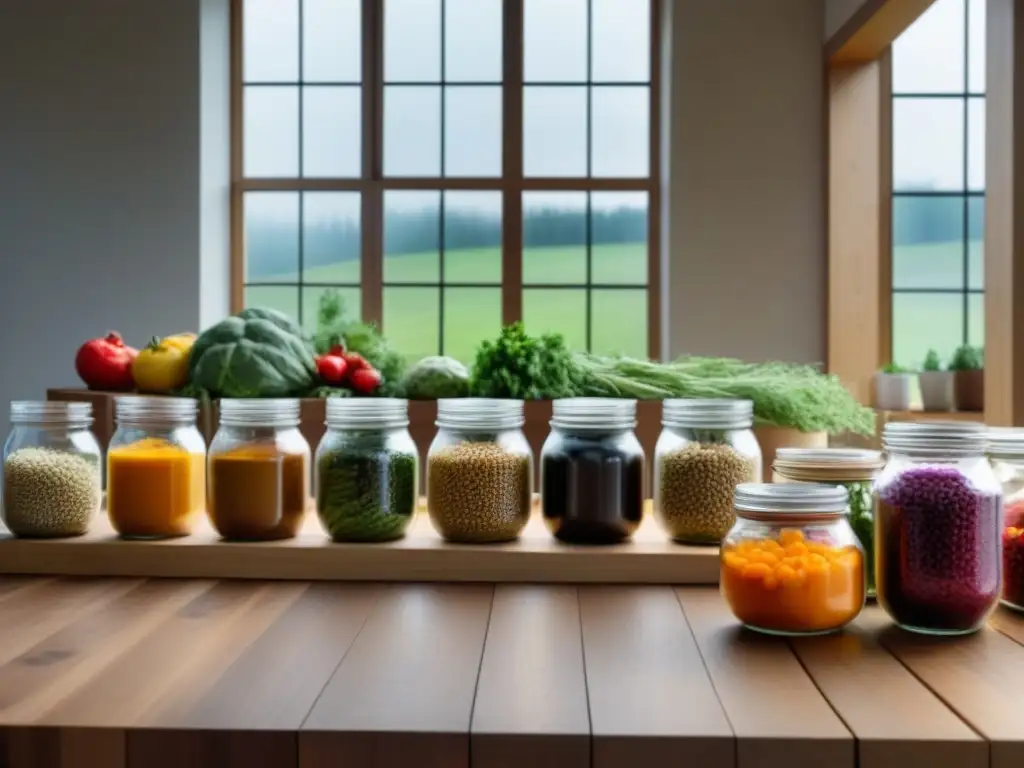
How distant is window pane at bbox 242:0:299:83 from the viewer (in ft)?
15.6

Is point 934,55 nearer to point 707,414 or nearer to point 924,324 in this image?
point 924,324

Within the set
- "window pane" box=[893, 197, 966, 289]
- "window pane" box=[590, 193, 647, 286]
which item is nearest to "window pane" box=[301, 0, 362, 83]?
"window pane" box=[590, 193, 647, 286]

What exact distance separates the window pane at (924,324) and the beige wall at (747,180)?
362 millimetres

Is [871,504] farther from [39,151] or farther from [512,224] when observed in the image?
[39,151]

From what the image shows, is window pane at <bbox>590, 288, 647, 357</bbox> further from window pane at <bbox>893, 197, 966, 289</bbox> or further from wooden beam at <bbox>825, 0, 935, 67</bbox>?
wooden beam at <bbox>825, 0, 935, 67</bbox>

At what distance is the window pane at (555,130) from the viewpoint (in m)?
4.70

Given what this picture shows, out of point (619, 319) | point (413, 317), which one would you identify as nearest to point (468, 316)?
point (413, 317)

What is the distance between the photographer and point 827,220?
14.4ft

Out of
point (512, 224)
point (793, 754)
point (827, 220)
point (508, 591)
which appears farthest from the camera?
point (512, 224)

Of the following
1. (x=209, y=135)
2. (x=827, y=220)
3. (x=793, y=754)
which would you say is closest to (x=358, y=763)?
(x=793, y=754)

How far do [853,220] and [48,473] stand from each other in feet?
12.0

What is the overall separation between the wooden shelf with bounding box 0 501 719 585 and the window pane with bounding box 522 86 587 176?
11.7ft

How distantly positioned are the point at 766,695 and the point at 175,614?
1.94ft

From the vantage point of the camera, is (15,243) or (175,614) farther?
(15,243)
